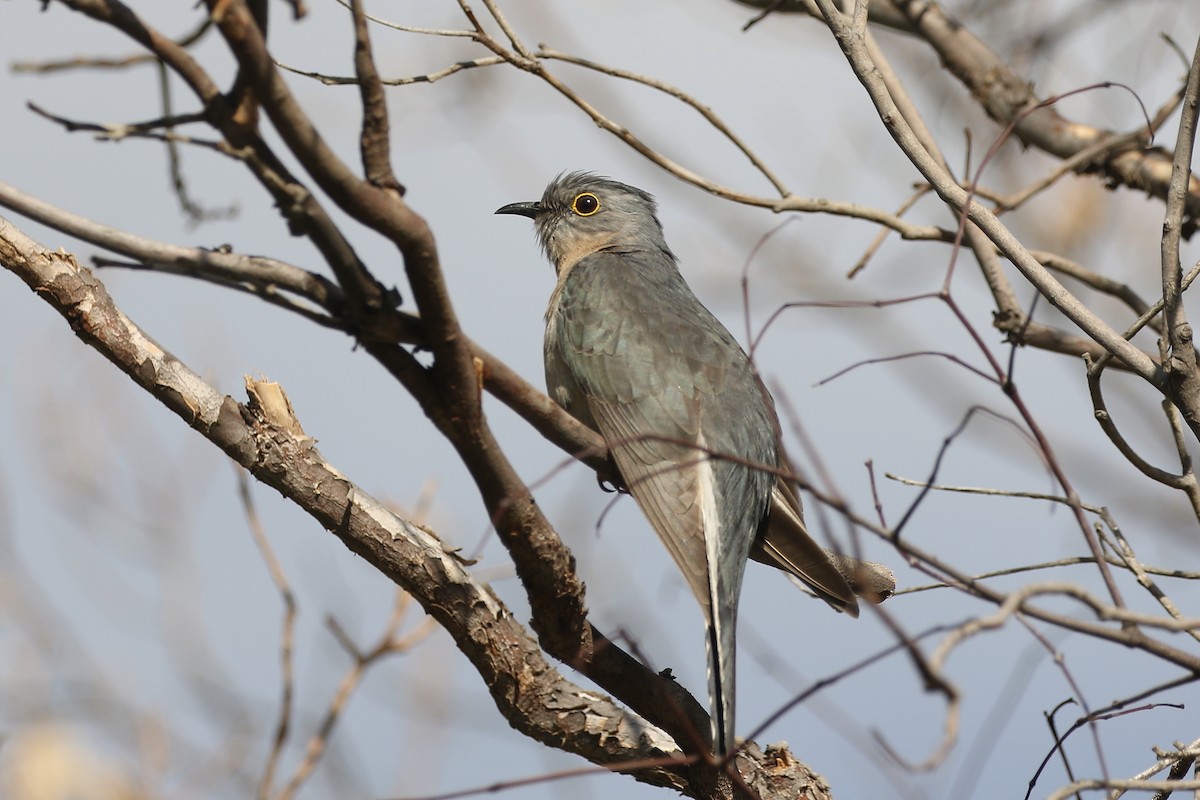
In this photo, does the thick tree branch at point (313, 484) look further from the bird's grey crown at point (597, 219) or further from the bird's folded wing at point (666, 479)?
the bird's grey crown at point (597, 219)

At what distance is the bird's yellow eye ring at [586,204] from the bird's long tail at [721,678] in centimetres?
329

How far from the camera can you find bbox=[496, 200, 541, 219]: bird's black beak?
695 centimetres

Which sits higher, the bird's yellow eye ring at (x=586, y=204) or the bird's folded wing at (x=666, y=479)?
the bird's yellow eye ring at (x=586, y=204)

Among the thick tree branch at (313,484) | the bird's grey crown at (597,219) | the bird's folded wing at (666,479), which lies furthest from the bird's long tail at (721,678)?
the bird's grey crown at (597,219)

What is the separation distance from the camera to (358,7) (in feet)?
7.86

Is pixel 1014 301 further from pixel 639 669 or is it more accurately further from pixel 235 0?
pixel 235 0

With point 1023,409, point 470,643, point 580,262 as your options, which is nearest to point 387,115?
point 1023,409

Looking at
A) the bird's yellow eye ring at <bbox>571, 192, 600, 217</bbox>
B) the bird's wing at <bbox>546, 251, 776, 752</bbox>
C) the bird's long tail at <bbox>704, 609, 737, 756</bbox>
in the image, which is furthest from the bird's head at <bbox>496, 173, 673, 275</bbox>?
the bird's long tail at <bbox>704, 609, 737, 756</bbox>

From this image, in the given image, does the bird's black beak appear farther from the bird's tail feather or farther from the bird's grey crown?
the bird's tail feather

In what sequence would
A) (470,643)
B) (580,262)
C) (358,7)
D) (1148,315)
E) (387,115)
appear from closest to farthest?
(358,7) < (387,115) < (1148,315) < (470,643) < (580,262)

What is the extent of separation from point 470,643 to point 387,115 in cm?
192

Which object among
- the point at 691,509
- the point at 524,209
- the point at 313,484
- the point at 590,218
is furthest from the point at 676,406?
the point at 524,209

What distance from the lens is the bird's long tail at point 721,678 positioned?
11.7 ft

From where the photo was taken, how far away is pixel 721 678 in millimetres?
3709
